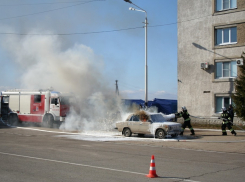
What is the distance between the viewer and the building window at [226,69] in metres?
25.9

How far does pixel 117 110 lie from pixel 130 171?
13.3 m

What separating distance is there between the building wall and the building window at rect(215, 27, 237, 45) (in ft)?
1.24

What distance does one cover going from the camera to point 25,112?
2670 centimetres

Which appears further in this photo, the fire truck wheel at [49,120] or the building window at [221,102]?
the building window at [221,102]

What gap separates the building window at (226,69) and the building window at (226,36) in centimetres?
175

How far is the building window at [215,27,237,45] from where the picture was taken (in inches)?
1019

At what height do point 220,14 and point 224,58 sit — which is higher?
point 220,14

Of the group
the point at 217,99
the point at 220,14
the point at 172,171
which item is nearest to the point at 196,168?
the point at 172,171

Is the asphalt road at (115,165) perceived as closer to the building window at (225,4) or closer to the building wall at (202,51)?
the building wall at (202,51)

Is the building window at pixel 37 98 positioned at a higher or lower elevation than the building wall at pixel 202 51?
lower

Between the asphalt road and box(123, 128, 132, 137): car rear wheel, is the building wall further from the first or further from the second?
the asphalt road

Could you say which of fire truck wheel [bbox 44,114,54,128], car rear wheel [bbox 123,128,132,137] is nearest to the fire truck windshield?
fire truck wheel [bbox 44,114,54,128]

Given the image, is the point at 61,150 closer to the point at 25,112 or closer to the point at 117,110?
→ the point at 117,110

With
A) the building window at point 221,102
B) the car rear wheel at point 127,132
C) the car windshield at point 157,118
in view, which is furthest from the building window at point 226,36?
the car rear wheel at point 127,132
